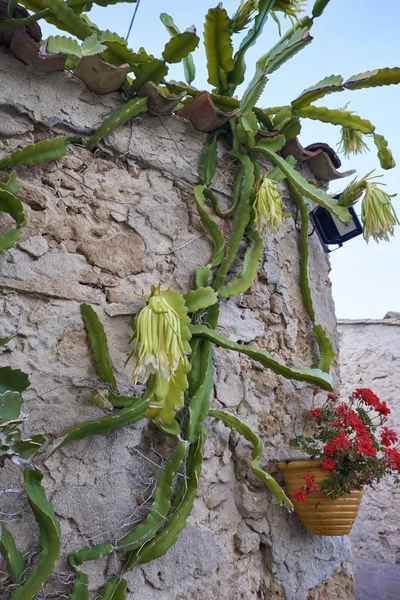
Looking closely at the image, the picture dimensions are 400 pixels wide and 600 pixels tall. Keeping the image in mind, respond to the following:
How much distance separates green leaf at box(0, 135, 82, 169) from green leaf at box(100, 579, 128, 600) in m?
1.16

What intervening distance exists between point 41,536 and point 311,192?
4.37ft

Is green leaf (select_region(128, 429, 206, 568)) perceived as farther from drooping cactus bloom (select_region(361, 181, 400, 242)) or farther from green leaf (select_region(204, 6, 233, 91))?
green leaf (select_region(204, 6, 233, 91))

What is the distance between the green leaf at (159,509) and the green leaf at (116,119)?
96cm

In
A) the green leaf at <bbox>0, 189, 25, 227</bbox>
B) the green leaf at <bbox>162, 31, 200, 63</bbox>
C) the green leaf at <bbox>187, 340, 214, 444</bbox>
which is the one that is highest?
the green leaf at <bbox>162, 31, 200, 63</bbox>

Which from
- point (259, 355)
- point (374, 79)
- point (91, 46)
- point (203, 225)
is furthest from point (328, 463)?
point (91, 46)

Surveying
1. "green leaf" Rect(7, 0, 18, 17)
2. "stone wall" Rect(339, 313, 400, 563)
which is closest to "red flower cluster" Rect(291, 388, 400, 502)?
"green leaf" Rect(7, 0, 18, 17)

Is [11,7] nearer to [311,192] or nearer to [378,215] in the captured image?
[311,192]

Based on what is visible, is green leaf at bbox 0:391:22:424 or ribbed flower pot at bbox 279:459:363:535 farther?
ribbed flower pot at bbox 279:459:363:535

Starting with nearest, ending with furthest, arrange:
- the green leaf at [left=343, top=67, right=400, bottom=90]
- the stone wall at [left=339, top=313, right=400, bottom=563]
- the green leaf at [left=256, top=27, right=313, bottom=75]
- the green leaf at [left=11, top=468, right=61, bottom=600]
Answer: the green leaf at [left=11, top=468, right=61, bottom=600] < the green leaf at [left=256, top=27, right=313, bottom=75] < the green leaf at [left=343, top=67, right=400, bottom=90] < the stone wall at [left=339, top=313, right=400, bottom=563]

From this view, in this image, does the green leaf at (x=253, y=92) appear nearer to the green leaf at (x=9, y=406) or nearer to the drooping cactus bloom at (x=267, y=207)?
the drooping cactus bloom at (x=267, y=207)

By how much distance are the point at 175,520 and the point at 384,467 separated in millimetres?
682

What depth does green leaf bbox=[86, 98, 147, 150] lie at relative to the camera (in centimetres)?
188

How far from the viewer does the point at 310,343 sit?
2.23 meters

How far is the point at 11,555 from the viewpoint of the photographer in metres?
1.44
